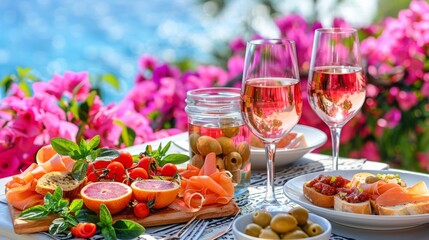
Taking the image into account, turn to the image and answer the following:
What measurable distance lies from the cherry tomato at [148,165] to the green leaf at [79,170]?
15cm

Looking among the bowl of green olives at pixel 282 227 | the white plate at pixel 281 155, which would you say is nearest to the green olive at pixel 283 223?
the bowl of green olives at pixel 282 227

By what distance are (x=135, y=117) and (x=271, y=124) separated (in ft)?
3.97

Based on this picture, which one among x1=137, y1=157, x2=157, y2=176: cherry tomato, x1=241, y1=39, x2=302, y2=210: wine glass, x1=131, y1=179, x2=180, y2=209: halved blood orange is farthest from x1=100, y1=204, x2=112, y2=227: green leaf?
x1=241, y1=39, x2=302, y2=210: wine glass

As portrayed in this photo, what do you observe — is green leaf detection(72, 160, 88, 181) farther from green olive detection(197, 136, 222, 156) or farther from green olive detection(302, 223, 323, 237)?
green olive detection(302, 223, 323, 237)

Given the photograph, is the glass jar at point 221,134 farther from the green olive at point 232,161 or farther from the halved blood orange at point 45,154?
the halved blood orange at point 45,154

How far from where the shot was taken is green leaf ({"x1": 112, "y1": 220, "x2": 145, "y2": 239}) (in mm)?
1386

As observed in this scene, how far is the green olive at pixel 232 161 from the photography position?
1.72 meters

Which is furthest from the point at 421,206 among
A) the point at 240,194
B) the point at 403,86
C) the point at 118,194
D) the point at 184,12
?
the point at 184,12

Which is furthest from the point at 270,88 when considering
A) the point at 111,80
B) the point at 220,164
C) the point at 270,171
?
the point at 111,80

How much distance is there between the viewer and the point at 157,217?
150cm

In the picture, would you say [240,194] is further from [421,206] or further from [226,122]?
[421,206]

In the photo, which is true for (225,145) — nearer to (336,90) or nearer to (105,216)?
(336,90)

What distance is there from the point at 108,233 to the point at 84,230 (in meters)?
0.05

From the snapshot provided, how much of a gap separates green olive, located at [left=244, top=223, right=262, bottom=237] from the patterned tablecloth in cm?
17
